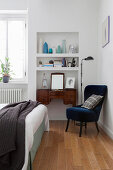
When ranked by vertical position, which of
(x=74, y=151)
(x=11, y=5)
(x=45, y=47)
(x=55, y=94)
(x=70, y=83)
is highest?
(x=11, y=5)

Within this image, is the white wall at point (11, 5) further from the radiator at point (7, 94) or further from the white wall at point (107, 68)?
the radiator at point (7, 94)

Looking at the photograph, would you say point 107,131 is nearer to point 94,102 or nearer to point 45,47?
point 94,102

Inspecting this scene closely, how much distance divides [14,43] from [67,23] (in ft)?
4.76

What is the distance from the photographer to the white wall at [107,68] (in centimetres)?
376

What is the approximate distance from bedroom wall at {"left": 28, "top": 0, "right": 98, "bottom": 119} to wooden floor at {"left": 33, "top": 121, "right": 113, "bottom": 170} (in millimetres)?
1605

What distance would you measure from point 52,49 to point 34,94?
1.15 metres

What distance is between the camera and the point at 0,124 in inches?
81.5

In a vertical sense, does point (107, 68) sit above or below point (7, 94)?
above

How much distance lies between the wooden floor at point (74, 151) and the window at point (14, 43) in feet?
7.10

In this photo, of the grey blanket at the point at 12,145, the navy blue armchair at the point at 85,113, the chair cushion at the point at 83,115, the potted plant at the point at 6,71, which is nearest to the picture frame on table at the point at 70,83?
the navy blue armchair at the point at 85,113

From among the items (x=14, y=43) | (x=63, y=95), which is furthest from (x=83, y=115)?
(x=14, y=43)

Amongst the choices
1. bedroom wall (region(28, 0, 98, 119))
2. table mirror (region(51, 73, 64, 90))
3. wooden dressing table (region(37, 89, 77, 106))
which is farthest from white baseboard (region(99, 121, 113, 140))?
table mirror (region(51, 73, 64, 90))

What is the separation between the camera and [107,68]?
160 inches

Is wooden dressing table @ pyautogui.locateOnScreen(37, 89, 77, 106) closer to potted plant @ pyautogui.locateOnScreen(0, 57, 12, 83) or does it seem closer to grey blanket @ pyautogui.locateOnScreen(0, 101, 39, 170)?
potted plant @ pyautogui.locateOnScreen(0, 57, 12, 83)
